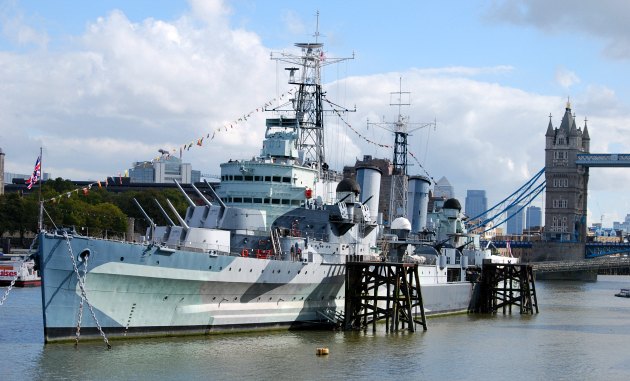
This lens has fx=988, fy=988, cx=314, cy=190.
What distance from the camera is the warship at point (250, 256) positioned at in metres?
32.1

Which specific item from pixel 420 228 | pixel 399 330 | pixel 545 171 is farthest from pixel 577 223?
pixel 399 330

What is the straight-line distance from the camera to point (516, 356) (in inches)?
1453

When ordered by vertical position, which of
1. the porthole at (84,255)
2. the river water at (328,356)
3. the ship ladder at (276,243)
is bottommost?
the river water at (328,356)

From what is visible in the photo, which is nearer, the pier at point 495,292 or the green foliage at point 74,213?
the pier at point 495,292

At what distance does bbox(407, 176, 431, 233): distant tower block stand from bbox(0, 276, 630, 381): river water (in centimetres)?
1634

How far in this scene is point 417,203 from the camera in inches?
2458

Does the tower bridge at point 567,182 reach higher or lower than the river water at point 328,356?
higher

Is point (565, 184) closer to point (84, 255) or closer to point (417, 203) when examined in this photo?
point (417, 203)

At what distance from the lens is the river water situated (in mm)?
29578

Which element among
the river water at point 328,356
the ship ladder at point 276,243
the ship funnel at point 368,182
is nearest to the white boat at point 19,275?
the river water at point 328,356

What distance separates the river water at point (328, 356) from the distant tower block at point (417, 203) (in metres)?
16.3

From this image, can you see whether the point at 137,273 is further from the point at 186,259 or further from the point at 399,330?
the point at 399,330

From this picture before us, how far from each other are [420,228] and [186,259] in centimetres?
3039

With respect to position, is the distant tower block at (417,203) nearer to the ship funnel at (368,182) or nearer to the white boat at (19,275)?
the ship funnel at (368,182)
